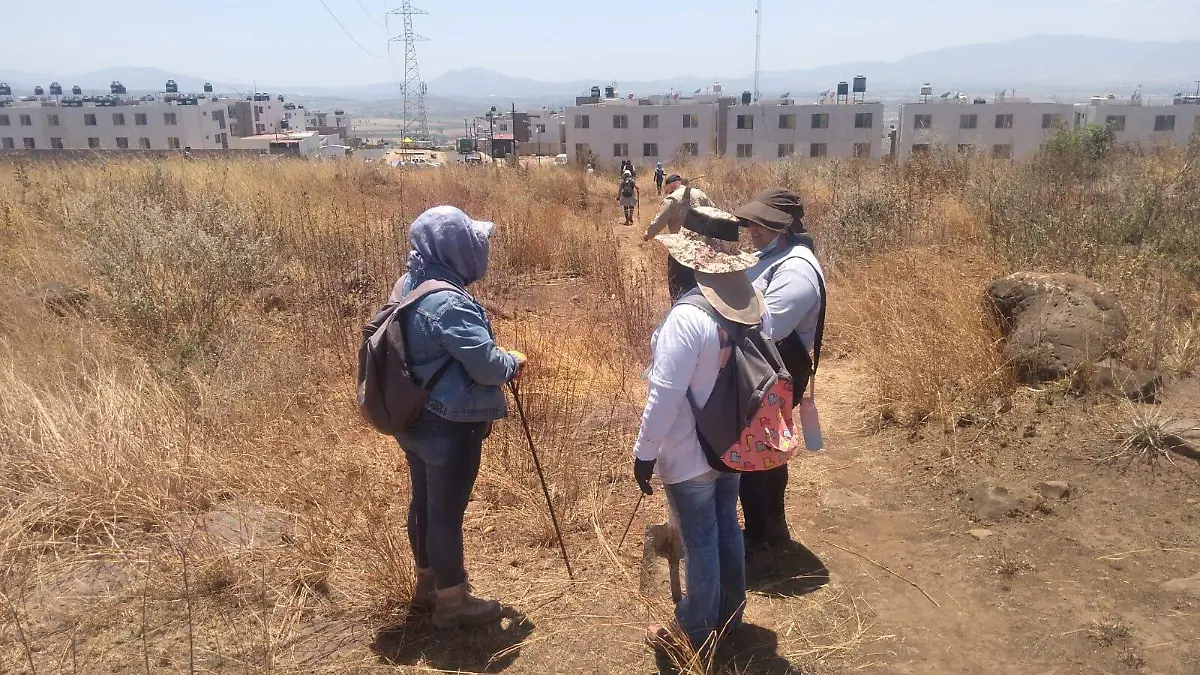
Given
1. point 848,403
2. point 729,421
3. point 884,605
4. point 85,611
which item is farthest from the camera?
point 848,403

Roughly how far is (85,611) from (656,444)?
8.10 feet

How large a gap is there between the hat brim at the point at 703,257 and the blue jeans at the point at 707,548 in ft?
2.36

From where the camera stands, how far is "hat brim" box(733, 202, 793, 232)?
332 centimetres

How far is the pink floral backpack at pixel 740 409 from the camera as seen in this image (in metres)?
2.40

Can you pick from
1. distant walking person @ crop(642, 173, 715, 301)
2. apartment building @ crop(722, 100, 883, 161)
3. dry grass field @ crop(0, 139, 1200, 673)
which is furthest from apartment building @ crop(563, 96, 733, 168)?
distant walking person @ crop(642, 173, 715, 301)

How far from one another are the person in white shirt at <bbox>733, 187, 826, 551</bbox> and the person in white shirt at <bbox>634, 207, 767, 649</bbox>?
60 cm

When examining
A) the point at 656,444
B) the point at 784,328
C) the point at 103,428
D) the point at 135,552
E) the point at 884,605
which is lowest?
the point at 884,605

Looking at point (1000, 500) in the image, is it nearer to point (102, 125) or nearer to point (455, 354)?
point (455, 354)

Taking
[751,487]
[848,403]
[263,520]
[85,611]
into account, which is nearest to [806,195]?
[848,403]

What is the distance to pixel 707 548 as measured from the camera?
2.59 metres

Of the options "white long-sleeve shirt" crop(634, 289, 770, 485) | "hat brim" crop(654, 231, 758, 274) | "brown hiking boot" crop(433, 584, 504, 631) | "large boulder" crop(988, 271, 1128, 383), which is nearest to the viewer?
"white long-sleeve shirt" crop(634, 289, 770, 485)

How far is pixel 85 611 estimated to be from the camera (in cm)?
304

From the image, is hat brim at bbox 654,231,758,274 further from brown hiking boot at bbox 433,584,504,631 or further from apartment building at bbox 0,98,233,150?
apartment building at bbox 0,98,233,150

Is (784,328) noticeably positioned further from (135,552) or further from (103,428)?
(103,428)
